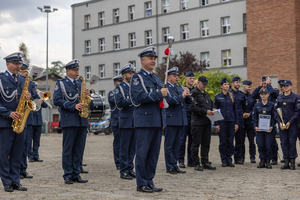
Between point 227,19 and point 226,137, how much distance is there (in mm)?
36266

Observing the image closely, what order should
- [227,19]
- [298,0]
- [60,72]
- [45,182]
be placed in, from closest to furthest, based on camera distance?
[45,182] < [298,0] < [227,19] < [60,72]

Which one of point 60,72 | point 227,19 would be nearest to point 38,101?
point 227,19

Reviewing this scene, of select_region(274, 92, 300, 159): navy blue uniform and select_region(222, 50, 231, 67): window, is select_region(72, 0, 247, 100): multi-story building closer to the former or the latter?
select_region(222, 50, 231, 67): window

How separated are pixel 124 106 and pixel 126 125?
0.42 metres

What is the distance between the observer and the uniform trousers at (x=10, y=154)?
7.71 m

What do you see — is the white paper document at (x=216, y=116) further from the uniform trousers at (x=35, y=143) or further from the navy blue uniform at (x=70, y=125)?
the uniform trousers at (x=35, y=143)

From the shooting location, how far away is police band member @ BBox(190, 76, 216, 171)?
1093cm

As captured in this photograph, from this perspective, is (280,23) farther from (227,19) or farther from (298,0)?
(227,19)

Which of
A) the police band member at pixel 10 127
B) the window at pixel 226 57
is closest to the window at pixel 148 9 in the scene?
the window at pixel 226 57

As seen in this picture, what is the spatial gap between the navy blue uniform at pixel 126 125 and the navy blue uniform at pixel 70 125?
110 centimetres

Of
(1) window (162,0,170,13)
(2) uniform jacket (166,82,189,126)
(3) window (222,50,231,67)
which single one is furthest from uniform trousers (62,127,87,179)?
(1) window (162,0,170,13)

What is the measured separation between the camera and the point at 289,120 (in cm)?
1109

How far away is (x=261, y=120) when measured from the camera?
1174cm

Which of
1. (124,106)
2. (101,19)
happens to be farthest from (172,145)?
(101,19)
